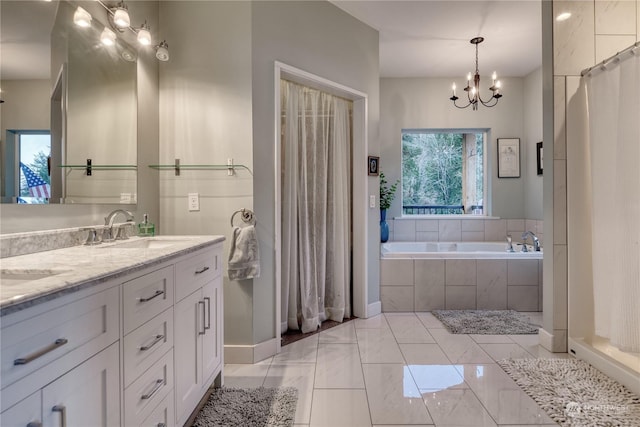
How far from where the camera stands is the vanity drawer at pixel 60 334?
2.18 feet

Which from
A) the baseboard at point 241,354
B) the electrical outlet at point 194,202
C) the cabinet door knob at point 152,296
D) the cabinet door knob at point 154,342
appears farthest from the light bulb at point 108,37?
the baseboard at point 241,354

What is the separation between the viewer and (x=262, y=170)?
7.49 feet

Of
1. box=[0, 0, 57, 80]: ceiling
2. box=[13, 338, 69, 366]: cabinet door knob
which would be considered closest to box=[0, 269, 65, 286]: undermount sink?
box=[13, 338, 69, 366]: cabinet door knob

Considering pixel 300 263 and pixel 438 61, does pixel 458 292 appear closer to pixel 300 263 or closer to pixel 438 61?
pixel 300 263

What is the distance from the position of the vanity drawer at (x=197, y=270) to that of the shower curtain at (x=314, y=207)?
90cm

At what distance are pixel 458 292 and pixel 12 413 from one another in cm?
339

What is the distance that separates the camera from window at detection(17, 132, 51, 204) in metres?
1.39

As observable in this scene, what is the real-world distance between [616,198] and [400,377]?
172 centimetres

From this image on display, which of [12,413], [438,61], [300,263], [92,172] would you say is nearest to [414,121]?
[438,61]

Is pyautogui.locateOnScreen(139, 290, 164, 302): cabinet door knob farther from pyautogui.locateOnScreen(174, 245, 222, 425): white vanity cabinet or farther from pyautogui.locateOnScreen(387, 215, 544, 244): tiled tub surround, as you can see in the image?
pyautogui.locateOnScreen(387, 215, 544, 244): tiled tub surround

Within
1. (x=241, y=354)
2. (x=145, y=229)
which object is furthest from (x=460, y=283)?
(x=145, y=229)

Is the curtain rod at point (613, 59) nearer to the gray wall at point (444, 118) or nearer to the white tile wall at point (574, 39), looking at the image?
the white tile wall at point (574, 39)

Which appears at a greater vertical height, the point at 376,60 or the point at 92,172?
the point at 376,60

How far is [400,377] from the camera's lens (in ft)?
6.62
